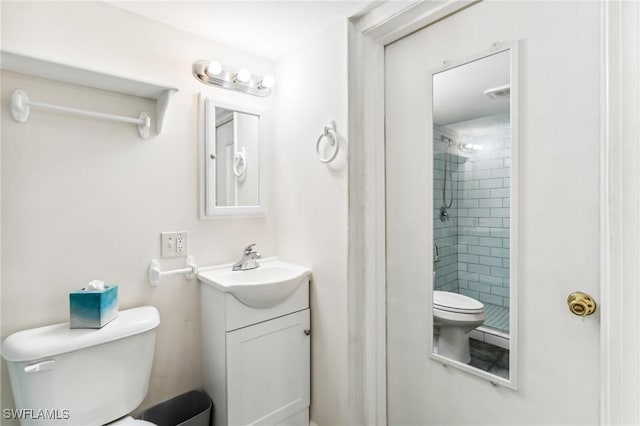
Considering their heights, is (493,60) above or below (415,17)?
below

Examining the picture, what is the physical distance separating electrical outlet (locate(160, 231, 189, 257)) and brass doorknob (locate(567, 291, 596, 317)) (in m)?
1.60

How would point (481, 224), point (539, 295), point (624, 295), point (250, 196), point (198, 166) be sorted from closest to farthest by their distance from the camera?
point (624, 295) → point (539, 295) → point (481, 224) → point (198, 166) → point (250, 196)

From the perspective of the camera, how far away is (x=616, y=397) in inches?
34.0

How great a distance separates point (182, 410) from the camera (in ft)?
5.20

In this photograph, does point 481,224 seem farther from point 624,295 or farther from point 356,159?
point 356,159

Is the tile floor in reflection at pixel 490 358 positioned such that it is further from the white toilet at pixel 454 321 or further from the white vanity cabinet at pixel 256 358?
the white vanity cabinet at pixel 256 358

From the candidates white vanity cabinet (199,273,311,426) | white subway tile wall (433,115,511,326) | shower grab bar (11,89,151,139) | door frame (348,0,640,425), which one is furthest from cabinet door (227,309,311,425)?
shower grab bar (11,89,151,139)

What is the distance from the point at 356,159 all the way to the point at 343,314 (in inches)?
29.5

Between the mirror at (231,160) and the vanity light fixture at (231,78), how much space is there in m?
0.10

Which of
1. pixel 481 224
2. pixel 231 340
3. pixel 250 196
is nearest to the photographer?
pixel 481 224

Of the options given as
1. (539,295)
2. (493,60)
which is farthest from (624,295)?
(493,60)

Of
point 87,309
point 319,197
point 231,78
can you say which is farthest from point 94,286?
point 231,78

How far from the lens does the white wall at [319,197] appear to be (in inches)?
60.0

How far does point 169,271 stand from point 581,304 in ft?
5.44
